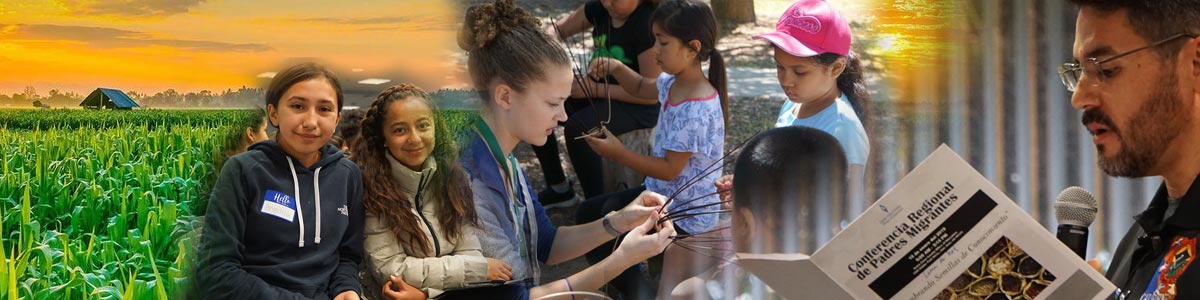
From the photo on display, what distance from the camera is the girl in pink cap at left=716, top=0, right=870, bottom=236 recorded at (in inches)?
93.0

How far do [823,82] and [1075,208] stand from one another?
70 cm

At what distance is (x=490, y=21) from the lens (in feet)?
6.79

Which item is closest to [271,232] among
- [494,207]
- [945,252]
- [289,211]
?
[289,211]

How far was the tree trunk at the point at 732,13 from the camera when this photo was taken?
255 centimetres

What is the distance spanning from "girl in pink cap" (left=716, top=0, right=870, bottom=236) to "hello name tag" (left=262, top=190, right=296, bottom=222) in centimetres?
93

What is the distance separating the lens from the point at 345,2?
7.29 ft

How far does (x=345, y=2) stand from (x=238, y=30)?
0.74 ft

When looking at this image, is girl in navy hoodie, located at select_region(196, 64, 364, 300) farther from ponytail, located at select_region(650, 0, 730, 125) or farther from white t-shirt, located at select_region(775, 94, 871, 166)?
white t-shirt, located at select_region(775, 94, 871, 166)

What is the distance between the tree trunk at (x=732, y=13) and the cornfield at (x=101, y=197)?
1.08m

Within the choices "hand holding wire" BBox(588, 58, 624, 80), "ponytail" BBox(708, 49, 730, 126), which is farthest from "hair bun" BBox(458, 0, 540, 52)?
"ponytail" BBox(708, 49, 730, 126)

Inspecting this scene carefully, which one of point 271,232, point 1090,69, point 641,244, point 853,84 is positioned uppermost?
point 1090,69

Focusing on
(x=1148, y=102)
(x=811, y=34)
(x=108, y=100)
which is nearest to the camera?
(x=1148, y=102)

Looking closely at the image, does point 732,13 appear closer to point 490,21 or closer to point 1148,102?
point 490,21

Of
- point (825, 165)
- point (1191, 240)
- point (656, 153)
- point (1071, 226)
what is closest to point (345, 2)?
point (656, 153)
